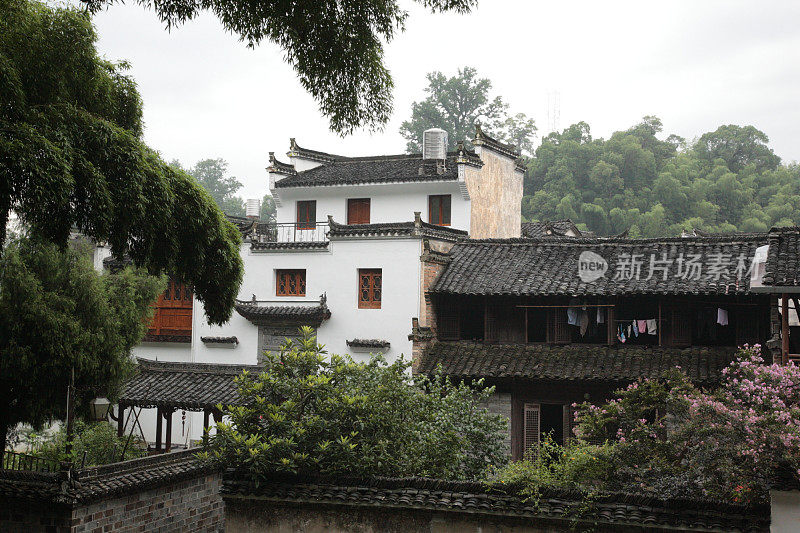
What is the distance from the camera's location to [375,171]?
97.5 ft

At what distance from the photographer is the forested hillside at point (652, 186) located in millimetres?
50875

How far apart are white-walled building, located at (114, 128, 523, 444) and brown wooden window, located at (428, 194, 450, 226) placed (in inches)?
1.5

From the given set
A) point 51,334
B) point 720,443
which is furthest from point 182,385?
point 720,443

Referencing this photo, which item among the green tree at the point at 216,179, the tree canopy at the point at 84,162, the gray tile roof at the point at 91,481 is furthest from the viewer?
the green tree at the point at 216,179

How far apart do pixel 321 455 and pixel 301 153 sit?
2208cm

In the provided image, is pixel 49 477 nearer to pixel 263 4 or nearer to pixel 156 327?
pixel 263 4

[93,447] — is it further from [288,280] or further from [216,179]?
[216,179]

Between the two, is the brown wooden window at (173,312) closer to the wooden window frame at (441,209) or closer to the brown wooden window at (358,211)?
the brown wooden window at (358,211)

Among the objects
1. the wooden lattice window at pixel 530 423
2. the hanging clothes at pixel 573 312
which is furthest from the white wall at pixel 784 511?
the hanging clothes at pixel 573 312

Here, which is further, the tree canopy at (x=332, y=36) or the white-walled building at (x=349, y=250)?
the white-walled building at (x=349, y=250)

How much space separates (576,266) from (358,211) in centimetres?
1035

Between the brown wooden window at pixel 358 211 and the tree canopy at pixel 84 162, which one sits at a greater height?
the brown wooden window at pixel 358 211

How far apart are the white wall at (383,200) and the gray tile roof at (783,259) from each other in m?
12.1

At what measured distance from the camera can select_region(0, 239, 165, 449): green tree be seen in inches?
634
